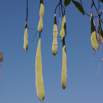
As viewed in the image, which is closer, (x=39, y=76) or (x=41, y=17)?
(x=39, y=76)

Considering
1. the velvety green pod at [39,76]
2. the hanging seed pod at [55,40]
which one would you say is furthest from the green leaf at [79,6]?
the velvety green pod at [39,76]

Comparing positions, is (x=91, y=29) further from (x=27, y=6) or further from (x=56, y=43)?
(x=27, y=6)

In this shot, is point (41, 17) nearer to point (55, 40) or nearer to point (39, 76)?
point (55, 40)

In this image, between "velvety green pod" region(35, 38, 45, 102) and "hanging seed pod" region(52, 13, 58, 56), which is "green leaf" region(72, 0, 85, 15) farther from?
"velvety green pod" region(35, 38, 45, 102)

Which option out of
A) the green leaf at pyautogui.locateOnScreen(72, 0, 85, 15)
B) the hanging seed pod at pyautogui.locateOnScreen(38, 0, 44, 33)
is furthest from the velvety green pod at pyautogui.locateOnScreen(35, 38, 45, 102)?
the green leaf at pyautogui.locateOnScreen(72, 0, 85, 15)

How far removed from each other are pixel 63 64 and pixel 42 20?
19cm

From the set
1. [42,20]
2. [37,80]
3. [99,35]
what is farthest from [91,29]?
[37,80]

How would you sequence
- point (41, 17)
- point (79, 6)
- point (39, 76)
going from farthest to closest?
point (79, 6)
point (41, 17)
point (39, 76)

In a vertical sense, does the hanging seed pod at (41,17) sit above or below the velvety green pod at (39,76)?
above

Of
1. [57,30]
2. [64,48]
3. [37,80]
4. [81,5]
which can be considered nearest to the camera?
[37,80]

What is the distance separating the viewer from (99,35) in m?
0.85

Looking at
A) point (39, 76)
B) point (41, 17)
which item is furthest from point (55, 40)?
point (39, 76)

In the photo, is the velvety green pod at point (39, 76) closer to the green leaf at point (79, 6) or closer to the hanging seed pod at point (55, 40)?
Result: the hanging seed pod at point (55, 40)

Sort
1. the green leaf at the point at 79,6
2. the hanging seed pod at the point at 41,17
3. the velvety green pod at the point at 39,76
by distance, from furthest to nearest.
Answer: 1. the green leaf at the point at 79,6
2. the hanging seed pod at the point at 41,17
3. the velvety green pod at the point at 39,76
